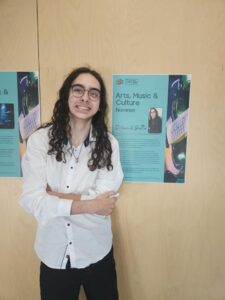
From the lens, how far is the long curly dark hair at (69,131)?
4.38 ft

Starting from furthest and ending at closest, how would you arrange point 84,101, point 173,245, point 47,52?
point 173,245 < point 47,52 < point 84,101

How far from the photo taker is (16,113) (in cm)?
162

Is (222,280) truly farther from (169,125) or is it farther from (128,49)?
(128,49)

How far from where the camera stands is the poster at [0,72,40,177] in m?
1.59

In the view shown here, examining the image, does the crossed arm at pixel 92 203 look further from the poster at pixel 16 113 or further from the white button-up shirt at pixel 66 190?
the poster at pixel 16 113

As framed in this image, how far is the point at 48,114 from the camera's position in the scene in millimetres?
1617

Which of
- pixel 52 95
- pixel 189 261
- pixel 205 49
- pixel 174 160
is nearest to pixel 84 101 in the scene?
pixel 52 95

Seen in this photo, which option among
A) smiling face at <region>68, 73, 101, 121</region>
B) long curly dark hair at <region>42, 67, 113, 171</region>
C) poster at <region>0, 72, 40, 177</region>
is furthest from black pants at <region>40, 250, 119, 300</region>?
smiling face at <region>68, 73, 101, 121</region>

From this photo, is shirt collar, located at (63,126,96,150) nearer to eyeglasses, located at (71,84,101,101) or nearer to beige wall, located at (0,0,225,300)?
eyeglasses, located at (71,84,101,101)

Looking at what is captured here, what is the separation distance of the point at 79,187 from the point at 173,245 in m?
0.84

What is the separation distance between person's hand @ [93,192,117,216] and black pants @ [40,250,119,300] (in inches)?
13.2

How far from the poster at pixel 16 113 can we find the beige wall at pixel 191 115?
6 centimetres

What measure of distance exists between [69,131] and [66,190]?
33cm

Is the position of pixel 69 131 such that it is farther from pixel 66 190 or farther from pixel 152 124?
pixel 152 124
